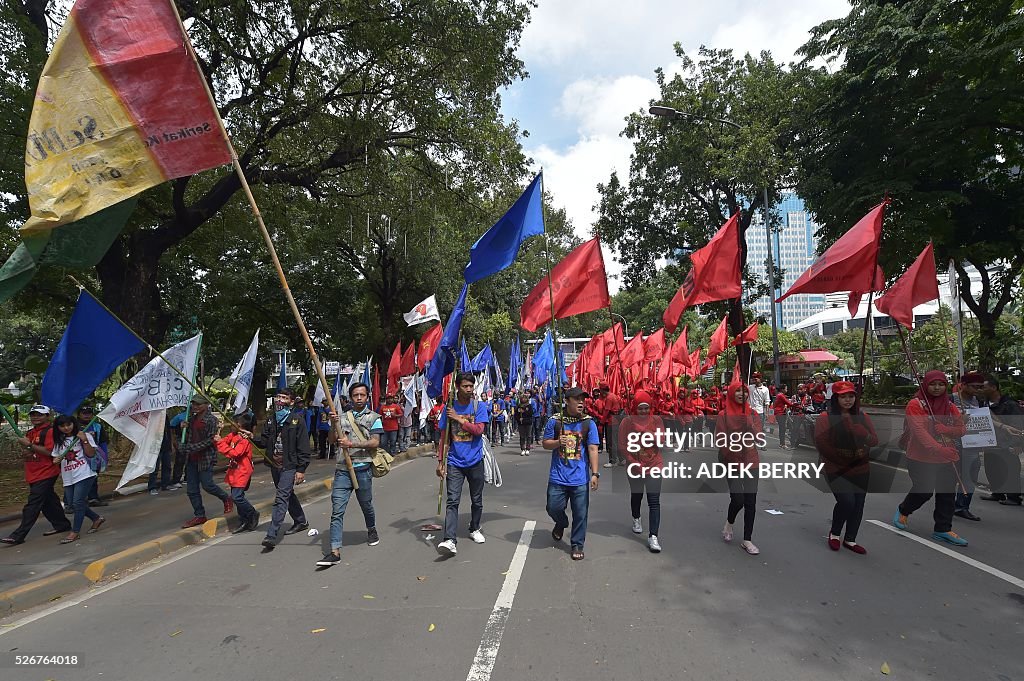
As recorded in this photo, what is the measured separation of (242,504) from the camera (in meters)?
6.95

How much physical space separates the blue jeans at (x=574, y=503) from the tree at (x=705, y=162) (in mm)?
14877

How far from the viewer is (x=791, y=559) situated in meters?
5.32

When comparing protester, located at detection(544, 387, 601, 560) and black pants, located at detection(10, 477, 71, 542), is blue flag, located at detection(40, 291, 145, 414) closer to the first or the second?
black pants, located at detection(10, 477, 71, 542)

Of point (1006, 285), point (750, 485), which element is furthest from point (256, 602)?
point (1006, 285)

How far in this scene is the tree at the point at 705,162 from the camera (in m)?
18.5

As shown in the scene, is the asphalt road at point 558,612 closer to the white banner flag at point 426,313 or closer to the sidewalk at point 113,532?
the sidewalk at point 113,532

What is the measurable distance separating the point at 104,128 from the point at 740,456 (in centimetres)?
651

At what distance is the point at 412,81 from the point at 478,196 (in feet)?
10.9

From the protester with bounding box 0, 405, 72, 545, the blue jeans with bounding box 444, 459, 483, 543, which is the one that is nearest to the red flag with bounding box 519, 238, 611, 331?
the blue jeans with bounding box 444, 459, 483, 543

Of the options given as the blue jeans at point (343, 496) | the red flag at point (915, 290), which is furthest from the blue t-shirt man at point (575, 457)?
the red flag at point (915, 290)

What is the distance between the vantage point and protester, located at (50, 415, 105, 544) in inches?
261

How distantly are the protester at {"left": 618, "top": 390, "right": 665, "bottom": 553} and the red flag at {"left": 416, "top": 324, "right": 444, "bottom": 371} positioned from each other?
798cm

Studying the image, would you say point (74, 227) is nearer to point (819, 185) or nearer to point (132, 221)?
point (132, 221)

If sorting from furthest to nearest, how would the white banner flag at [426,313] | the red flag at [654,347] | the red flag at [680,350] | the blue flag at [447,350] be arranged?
the red flag at [680,350]
the red flag at [654,347]
the white banner flag at [426,313]
the blue flag at [447,350]
